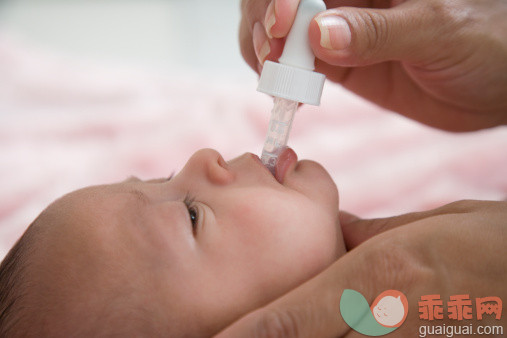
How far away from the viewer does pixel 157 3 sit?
10.0 feet

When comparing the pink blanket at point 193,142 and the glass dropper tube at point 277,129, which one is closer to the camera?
the glass dropper tube at point 277,129

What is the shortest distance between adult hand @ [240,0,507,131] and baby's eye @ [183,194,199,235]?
33cm

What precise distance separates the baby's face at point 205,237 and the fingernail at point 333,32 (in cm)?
25

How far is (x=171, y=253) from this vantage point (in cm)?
82

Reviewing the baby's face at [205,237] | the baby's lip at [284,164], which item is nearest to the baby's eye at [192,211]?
the baby's face at [205,237]

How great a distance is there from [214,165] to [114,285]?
28 cm

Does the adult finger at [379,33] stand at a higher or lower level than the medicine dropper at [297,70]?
higher

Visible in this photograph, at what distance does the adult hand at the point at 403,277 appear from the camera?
0.68 m

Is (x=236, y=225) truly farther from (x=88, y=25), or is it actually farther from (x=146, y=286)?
(x=88, y=25)

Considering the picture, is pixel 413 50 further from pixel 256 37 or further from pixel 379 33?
pixel 256 37

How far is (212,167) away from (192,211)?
0.29 feet

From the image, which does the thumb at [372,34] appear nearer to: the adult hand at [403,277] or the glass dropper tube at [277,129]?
the glass dropper tube at [277,129]

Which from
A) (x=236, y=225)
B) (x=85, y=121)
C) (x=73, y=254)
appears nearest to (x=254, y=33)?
(x=236, y=225)

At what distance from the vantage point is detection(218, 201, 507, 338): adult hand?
0.68 metres
